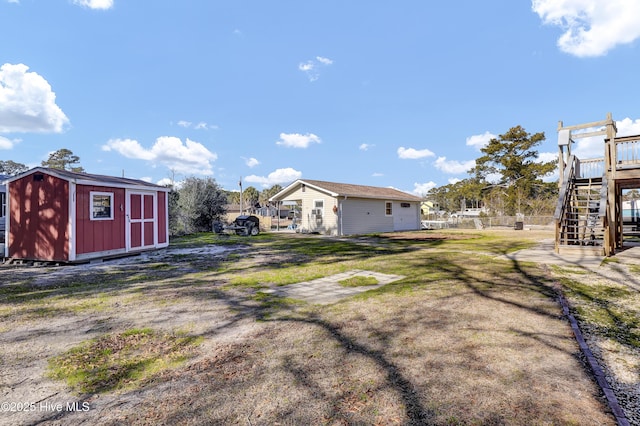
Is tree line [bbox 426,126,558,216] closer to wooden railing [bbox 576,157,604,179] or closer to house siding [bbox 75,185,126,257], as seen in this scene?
wooden railing [bbox 576,157,604,179]

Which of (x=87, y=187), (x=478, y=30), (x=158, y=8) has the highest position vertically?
(x=478, y=30)

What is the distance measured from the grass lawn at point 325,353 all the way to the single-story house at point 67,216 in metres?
2.68

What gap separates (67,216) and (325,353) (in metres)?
8.24

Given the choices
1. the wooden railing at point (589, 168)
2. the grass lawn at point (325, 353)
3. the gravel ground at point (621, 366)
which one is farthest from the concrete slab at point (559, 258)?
the wooden railing at point (589, 168)

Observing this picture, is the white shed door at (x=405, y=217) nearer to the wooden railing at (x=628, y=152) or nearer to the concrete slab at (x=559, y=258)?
the concrete slab at (x=559, y=258)

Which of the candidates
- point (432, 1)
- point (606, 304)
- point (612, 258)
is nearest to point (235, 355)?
point (606, 304)

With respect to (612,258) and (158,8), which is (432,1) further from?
(612,258)

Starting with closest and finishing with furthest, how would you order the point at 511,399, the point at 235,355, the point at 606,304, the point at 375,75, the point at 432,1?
the point at 511,399, the point at 235,355, the point at 606,304, the point at 432,1, the point at 375,75

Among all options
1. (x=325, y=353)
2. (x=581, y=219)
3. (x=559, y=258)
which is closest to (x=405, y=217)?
(x=581, y=219)

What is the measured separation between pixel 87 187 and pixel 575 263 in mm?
12428

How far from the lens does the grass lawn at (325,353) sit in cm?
189

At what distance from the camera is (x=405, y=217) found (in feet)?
74.9

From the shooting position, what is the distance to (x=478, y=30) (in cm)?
1564

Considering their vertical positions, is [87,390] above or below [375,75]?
below
